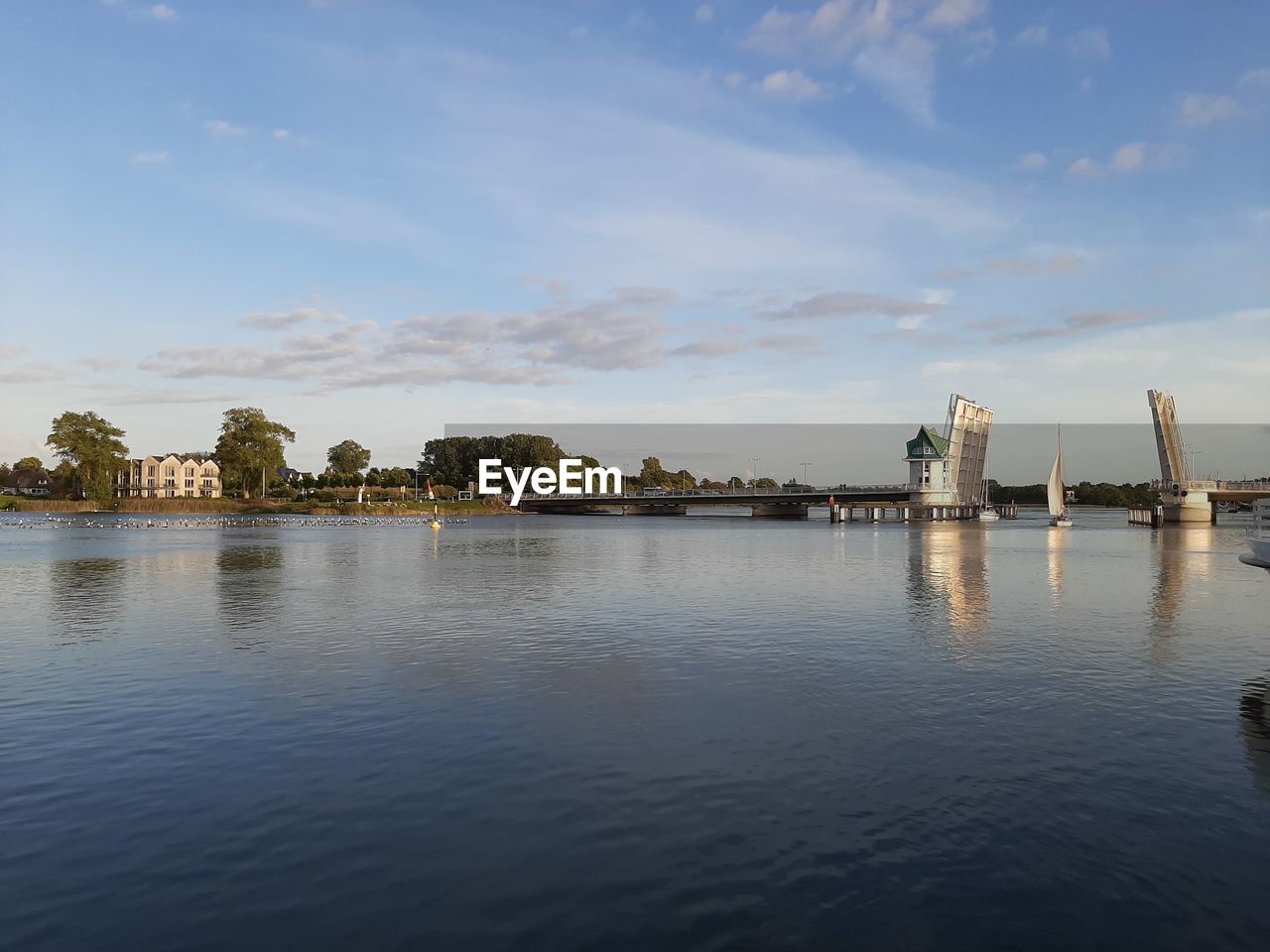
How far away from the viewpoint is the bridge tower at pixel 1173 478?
174625mm

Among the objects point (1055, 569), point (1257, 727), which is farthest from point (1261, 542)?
point (1055, 569)

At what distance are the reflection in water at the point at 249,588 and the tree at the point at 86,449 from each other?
147 m

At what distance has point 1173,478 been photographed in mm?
177000

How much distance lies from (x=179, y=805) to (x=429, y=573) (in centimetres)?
4146

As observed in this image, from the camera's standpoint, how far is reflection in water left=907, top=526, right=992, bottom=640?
33.8 meters

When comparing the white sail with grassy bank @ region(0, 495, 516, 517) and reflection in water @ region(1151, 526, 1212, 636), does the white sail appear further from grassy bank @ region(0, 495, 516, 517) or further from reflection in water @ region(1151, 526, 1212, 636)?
grassy bank @ region(0, 495, 516, 517)

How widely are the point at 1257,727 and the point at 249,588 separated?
42.2 meters

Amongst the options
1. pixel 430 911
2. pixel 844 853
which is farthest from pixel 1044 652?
pixel 430 911

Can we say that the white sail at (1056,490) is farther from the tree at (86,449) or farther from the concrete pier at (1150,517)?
the tree at (86,449)

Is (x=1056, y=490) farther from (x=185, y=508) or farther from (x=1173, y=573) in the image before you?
(x=185, y=508)

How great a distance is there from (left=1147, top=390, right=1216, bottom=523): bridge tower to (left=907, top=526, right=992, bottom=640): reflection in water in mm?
120514

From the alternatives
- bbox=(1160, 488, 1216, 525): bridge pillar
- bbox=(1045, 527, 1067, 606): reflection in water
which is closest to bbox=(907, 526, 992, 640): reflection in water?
bbox=(1045, 527, 1067, 606): reflection in water

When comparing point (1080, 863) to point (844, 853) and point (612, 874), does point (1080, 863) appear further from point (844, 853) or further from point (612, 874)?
point (612, 874)

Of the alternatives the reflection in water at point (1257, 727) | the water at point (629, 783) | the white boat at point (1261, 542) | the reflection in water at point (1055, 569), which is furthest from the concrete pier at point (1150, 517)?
the reflection in water at point (1257, 727)
